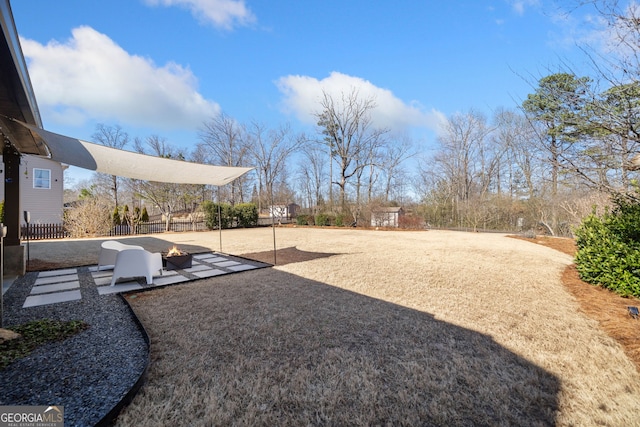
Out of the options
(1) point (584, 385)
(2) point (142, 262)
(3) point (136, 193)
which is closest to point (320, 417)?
(1) point (584, 385)

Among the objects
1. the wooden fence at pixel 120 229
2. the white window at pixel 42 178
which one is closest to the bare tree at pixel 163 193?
the wooden fence at pixel 120 229

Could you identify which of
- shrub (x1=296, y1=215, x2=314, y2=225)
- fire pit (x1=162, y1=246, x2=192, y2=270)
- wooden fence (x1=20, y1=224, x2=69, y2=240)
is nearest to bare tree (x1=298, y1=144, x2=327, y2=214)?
shrub (x1=296, y1=215, x2=314, y2=225)

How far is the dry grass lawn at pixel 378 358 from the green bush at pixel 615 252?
627 millimetres

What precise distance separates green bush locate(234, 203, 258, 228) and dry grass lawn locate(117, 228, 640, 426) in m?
13.5

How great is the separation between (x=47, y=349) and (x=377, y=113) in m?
21.7

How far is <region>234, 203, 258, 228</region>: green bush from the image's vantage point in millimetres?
17078

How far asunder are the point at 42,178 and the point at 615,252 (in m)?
21.9

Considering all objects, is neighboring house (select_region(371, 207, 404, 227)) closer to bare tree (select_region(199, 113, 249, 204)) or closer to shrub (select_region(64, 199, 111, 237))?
bare tree (select_region(199, 113, 249, 204))

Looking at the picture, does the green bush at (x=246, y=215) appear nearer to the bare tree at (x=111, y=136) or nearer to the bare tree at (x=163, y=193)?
the bare tree at (x=163, y=193)

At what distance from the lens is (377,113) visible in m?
20.7

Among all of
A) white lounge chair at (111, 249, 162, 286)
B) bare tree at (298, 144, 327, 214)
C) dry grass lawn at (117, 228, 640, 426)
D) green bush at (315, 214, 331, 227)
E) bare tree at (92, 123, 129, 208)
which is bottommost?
dry grass lawn at (117, 228, 640, 426)

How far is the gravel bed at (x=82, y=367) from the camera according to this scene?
155cm

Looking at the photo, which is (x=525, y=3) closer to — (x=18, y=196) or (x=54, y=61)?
(x=18, y=196)

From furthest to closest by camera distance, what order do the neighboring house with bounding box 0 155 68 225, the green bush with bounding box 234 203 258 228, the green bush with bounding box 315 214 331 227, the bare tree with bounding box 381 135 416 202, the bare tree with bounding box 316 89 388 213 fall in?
the bare tree with bounding box 381 135 416 202, the bare tree with bounding box 316 89 388 213, the green bush with bounding box 315 214 331 227, the green bush with bounding box 234 203 258 228, the neighboring house with bounding box 0 155 68 225
